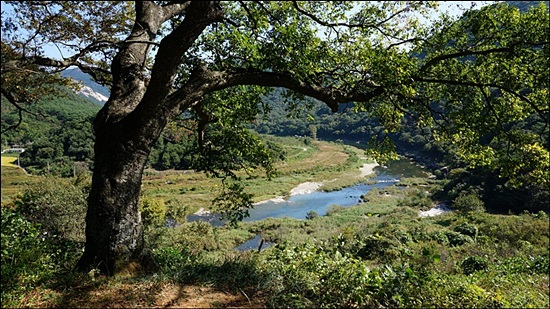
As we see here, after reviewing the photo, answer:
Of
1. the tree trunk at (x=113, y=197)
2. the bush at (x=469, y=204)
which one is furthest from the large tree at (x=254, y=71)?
the bush at (x=469, y=204)

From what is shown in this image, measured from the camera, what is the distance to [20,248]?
3346 millimetres

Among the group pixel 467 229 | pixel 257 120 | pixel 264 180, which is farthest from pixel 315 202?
pixel 257 120

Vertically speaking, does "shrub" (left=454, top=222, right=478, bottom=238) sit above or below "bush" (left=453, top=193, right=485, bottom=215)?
above

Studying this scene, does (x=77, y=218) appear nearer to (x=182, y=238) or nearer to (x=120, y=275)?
(x=182, y=238)

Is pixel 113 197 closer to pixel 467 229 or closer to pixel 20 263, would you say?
pixel 20 263

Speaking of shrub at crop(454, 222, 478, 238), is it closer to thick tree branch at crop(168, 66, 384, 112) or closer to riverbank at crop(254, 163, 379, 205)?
thick tree branch at crop(168, 66, 384, 112)

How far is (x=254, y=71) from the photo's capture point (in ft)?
14.7

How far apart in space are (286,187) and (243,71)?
4272 cm

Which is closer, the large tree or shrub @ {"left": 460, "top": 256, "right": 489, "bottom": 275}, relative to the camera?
the large tree

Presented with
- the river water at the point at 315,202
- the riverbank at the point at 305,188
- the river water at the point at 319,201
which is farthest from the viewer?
the riverbank at the point at 305,188

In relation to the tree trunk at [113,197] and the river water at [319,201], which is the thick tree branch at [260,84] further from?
the river water at [319,201]

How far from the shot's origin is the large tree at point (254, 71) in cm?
386

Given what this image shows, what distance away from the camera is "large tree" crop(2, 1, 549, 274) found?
3.86 metres

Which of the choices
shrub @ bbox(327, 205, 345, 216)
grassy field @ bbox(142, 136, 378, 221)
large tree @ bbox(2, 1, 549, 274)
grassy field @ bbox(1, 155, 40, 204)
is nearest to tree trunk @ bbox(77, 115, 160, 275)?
large tree @ bbox(2, 1, 549, 274)
